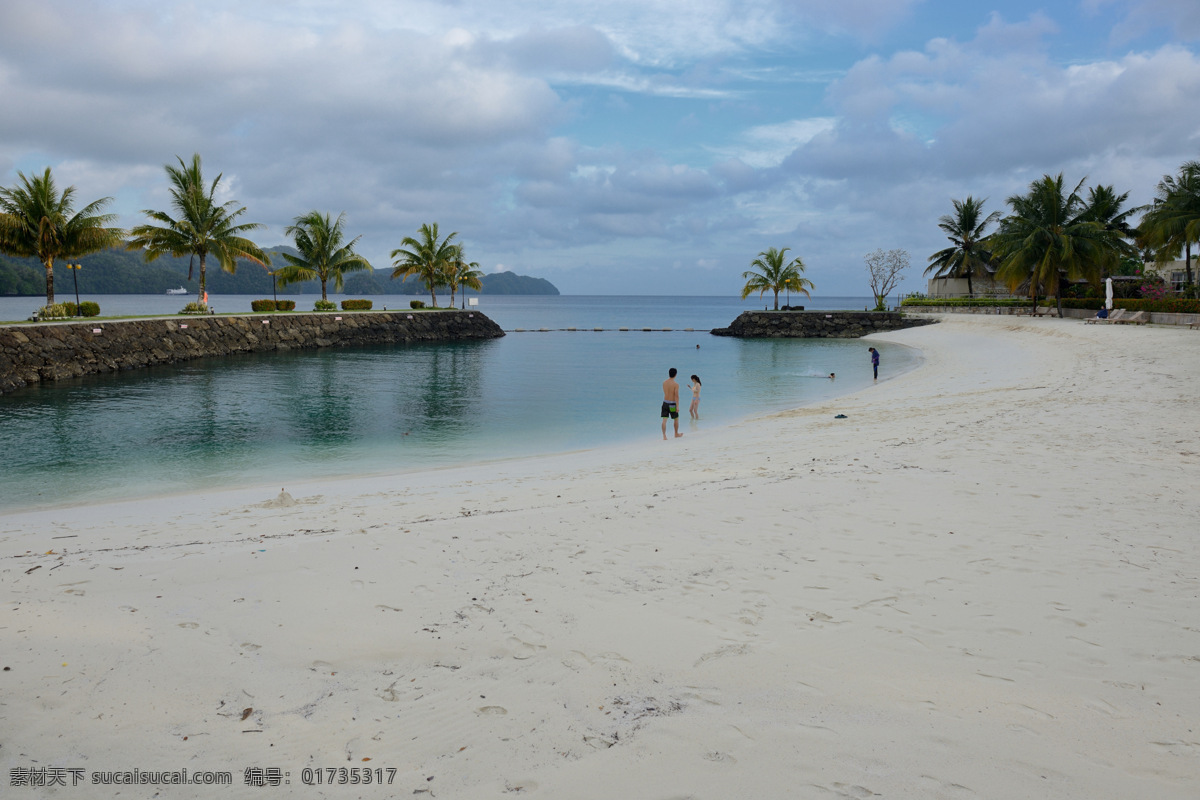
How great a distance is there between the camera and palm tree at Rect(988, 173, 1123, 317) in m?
39.1

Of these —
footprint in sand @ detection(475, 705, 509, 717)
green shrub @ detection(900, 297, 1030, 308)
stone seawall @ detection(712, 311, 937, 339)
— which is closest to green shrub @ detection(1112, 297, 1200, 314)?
green shrub @ detection(900, 297, 1030, 308)

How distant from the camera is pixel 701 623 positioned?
4.26m

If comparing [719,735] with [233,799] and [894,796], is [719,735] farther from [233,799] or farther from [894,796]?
[233,799]

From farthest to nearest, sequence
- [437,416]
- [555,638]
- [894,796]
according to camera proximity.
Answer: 1. [437,416]
2. [555,638]
3. [894,796]

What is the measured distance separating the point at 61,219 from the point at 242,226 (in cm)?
→ 1013

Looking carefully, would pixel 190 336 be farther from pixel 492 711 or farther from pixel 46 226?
pixel 492 711

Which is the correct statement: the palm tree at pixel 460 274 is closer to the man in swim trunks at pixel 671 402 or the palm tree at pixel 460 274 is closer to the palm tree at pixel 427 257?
the palm tree at pixel 427 257

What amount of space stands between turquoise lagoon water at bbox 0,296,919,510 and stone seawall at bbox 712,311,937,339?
22300 mm

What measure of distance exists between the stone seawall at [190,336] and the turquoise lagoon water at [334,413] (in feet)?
5.80

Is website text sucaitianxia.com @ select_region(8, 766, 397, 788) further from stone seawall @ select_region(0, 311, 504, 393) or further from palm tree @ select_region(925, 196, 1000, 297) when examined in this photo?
palm tree @ select_region(925, 196, 1000, 297)

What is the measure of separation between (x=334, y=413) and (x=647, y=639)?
1758cm

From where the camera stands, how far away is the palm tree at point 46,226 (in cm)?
3134

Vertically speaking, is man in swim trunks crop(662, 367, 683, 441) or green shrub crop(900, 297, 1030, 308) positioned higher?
green shrub crop(900, 297, 1030, 308)

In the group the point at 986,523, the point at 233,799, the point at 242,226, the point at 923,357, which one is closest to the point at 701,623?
the point at 233,799
